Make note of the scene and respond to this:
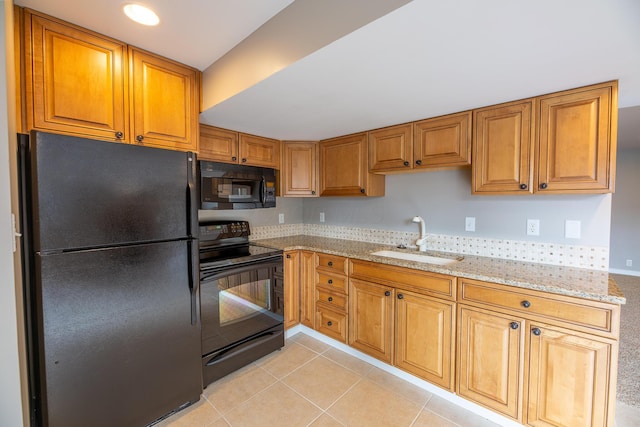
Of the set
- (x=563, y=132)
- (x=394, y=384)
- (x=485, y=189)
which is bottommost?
(x=394, y=384)

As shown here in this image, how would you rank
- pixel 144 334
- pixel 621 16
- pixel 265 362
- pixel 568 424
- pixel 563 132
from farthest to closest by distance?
pixel 265 362 < pixel 563 132 < pixel 144 334 < pixel 568 424 < pixel 621 16

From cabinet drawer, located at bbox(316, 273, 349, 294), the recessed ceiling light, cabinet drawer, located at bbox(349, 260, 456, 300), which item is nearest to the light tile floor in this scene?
cabinet drawer, located at bbox(316, 273, 349, 294)

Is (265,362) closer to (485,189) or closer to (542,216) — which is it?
(485,189)

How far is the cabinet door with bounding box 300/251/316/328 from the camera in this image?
2.60 metres

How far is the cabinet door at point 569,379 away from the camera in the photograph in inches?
51.0

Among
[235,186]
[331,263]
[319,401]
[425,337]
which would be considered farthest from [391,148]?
[319,401]

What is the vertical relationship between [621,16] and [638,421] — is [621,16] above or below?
above

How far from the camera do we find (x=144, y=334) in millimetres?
1495

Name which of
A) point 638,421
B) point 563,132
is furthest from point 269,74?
point 638,421

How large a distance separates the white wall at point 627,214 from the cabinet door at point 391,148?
5.41m

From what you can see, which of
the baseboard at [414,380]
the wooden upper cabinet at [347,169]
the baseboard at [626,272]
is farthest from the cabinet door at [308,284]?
the baseboard at [626,272]

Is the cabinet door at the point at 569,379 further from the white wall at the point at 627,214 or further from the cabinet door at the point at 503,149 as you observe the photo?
the white wall at the point at 627,214

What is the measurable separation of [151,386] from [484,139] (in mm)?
2639

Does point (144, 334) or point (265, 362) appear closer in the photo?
point (144, 334)
